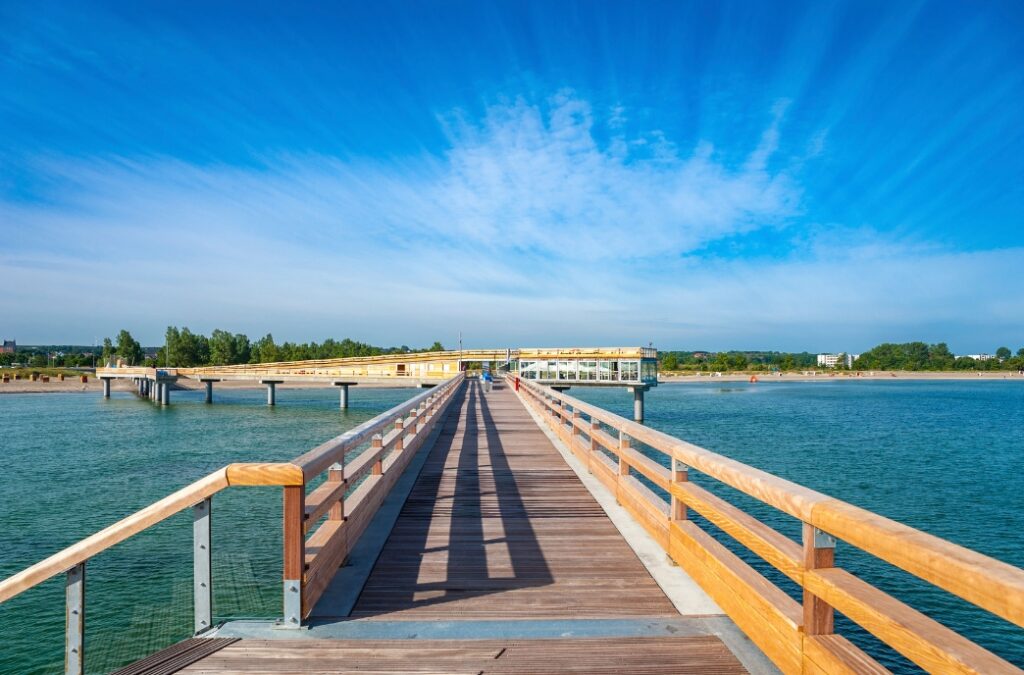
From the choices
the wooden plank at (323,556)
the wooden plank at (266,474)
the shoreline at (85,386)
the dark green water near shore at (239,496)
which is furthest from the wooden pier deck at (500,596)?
the shoreline at (85,386)

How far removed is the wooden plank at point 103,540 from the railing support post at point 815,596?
113 inches

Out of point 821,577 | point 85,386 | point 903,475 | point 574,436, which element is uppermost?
point 821,577

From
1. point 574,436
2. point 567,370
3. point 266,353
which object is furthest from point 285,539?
point 266,353

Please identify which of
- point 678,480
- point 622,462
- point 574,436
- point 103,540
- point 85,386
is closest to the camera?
point 103,540

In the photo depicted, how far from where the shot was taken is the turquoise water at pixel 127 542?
8.42 meters

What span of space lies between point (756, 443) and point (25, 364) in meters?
188

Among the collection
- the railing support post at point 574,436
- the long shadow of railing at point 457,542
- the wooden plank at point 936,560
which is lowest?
the long shadow of railing at point 457,542

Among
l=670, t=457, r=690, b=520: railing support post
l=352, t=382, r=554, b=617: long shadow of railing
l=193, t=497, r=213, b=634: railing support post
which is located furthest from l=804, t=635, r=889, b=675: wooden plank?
l=193, t=497, r=213, b=634: railing support post

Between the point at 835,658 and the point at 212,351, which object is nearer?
the point at 835,658

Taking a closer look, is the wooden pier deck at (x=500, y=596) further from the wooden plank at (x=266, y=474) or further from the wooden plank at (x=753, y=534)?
the wooden plank at (x=266, y=474)

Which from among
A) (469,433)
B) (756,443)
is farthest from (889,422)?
(469,433)

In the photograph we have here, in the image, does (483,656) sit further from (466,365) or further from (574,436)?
(466,365)

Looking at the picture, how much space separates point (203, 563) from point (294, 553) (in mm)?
478

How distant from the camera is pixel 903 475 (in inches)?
964
